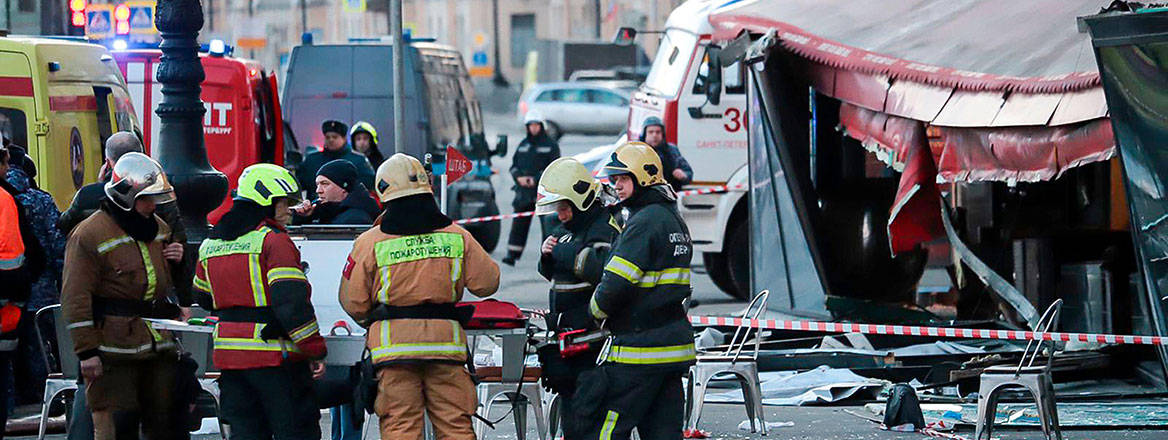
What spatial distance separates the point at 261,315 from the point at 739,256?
896 cm

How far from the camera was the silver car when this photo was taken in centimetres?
4150

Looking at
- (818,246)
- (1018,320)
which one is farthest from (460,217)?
(1018,320)

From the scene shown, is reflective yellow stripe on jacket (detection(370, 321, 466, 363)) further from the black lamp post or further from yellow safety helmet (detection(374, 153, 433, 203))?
the black lamp post

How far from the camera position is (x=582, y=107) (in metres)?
41.6

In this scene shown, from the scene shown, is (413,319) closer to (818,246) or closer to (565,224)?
(565,224)

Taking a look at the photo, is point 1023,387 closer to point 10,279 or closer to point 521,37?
point 10,279

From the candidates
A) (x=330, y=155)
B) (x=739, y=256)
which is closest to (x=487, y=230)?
(x=739, y=256)

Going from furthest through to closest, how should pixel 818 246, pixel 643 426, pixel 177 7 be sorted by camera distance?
pixel 818 246 < pixel 177 7 < pixel 643 426

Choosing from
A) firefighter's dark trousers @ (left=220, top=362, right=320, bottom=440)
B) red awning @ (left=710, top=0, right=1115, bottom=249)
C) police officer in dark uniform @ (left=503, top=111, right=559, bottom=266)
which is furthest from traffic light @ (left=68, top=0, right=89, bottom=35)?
firefighter's dark trousers @ (left=220, top=362, right=320, bottom=440)

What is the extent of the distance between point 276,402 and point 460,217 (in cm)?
1138

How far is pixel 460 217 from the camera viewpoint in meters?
18.9

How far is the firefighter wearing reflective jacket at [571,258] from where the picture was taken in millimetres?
8055

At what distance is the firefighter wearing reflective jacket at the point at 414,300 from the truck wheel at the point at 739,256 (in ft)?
28.1

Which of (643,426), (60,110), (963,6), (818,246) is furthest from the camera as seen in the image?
(818,246)
